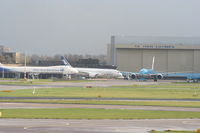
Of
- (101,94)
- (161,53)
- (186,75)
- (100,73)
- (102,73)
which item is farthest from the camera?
(161,53)

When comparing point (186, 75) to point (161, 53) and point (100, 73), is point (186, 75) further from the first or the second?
point (100, 73)

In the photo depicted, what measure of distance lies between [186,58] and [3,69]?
71539 millimetres

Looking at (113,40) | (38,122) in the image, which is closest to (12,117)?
(38,122)

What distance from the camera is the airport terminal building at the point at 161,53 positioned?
185 meters

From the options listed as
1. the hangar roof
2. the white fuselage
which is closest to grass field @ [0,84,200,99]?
the white fuselage

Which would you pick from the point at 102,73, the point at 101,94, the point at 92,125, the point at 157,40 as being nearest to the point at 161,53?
the point at 157,40

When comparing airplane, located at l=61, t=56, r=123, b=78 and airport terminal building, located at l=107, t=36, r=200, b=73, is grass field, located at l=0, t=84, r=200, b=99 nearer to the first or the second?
airplane, located at l=61, t=56, r=123, b=78

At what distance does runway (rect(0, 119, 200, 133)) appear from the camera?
23719mm

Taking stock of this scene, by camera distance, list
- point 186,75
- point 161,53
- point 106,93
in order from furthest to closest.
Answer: point 161,53, point 186,75, point 106,93

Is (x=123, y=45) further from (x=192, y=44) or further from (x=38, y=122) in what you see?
(x=38, y=122)

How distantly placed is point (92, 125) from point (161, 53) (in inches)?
6462

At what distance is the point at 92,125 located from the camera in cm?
2617

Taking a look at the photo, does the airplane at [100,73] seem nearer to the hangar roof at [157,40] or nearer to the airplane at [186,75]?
the airplane at [186,75]

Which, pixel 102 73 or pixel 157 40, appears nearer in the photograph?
pixel 102 73
